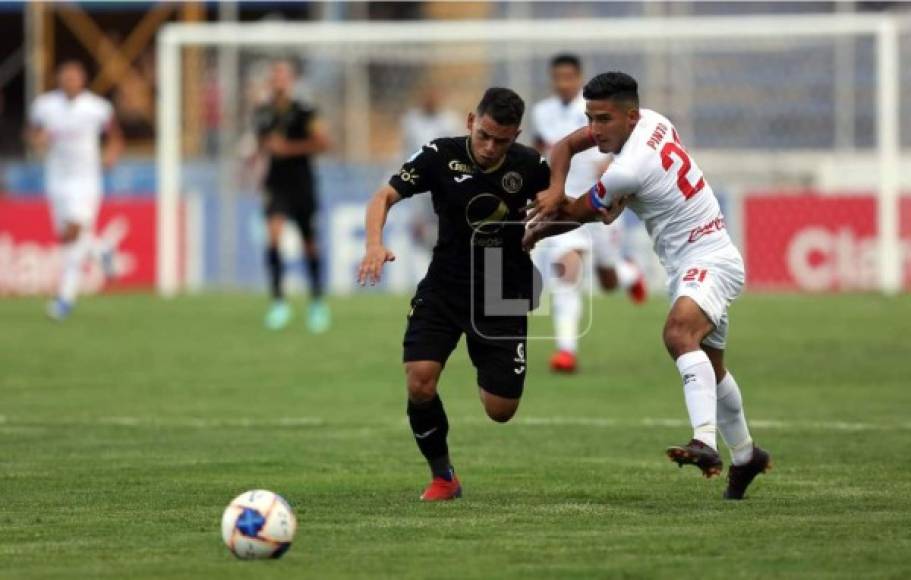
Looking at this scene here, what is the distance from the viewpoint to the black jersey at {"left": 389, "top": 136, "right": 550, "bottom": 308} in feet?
29.8

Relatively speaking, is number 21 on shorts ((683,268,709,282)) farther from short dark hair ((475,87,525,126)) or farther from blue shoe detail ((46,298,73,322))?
blue shoe detail ((46,298,73,322))

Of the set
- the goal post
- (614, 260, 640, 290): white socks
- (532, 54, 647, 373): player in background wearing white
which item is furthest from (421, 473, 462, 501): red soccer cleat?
the goal post

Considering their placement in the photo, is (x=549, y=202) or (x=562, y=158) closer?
(x=549, y=202)

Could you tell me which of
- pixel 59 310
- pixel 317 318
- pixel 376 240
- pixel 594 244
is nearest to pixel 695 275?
pixel 376 240

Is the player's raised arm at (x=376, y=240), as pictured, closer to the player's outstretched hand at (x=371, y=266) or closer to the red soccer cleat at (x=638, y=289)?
the player's outstretched hand at (x=371, y=266)

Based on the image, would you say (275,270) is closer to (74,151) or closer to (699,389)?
(74,151)

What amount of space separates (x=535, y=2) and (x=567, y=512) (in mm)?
23781

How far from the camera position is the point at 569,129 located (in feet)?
54.2

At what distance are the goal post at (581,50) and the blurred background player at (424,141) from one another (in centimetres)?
111

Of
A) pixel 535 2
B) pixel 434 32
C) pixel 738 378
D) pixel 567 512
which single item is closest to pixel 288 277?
pixel 434 32

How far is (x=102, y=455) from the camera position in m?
10.8

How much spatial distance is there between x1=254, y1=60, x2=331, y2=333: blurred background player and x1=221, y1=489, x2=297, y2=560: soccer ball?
14.0m

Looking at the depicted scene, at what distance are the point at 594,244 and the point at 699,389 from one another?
9.01m

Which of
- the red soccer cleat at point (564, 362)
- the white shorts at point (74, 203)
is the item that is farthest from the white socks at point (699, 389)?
the white shorts at point (74, 203)
